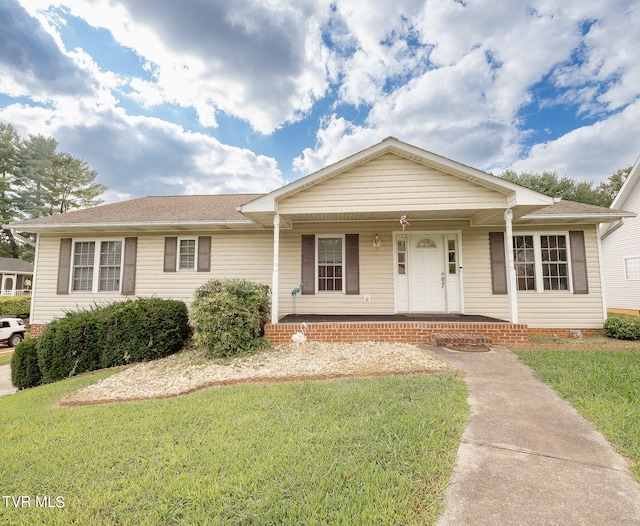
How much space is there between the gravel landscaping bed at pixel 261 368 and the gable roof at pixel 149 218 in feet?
12.0

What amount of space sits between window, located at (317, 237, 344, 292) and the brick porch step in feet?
10.2

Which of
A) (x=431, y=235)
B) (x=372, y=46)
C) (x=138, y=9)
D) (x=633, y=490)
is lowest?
(x=633, y=490)

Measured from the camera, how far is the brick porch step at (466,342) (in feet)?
18.4

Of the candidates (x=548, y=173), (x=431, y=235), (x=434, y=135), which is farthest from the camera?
(x=548, y=173)

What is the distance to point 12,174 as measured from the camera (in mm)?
26016

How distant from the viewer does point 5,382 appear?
22.9 ft

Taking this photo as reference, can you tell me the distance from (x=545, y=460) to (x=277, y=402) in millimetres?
2519

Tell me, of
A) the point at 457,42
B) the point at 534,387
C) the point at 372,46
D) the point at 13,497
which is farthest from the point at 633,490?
the point at 372,46

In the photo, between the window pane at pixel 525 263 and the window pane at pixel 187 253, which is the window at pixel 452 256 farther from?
the window pane at pixel 187 253

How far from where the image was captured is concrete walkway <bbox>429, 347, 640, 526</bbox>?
170 cm

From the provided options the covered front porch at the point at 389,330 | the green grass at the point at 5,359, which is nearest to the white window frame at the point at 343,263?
the covered front porch at the point at 389,330

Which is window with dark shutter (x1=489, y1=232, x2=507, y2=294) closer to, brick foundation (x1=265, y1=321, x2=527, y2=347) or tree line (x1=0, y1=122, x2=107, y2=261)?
brick foundation (x1=265, y1=321, x2=527, y2=347)

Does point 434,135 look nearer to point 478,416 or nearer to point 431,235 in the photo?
point 431,235

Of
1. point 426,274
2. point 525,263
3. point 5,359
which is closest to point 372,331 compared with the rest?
point 426,274
